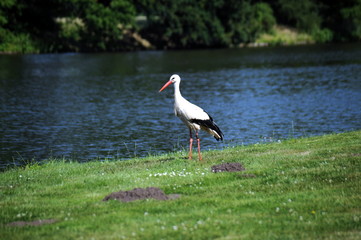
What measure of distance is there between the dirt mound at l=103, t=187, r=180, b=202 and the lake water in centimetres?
1236

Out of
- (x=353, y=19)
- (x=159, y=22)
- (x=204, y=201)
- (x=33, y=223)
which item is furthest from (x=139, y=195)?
(x=353, y=19)

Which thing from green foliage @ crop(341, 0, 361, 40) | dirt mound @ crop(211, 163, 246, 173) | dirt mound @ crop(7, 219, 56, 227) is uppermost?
dirt mound @ crop(7, 219, 56, 227)

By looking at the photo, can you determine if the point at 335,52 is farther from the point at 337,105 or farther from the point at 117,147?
the point at 117,147

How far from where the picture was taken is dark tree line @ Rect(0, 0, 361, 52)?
309ft

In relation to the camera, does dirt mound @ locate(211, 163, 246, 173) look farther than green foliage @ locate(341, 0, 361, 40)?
No

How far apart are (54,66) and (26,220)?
62.9 m

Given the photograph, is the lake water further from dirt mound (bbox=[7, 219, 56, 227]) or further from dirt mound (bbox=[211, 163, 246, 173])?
dirt mound (bbox=[7, 219, 56, 227])

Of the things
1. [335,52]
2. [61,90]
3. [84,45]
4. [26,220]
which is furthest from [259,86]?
[84,45]

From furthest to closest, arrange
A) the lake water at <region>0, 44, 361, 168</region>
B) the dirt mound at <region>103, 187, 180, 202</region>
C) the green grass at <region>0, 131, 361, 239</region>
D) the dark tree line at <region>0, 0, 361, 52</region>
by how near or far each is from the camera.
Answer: the dark tree line at <region>0, 0, 361, 52</region>
the lake water at <region>0, 44, 361, 168</region>
the dirt mound at <region>103, 187, 180, 202</region>
the green grass at <region>0, 131, 361, 239</region>

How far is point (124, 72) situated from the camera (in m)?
66.2

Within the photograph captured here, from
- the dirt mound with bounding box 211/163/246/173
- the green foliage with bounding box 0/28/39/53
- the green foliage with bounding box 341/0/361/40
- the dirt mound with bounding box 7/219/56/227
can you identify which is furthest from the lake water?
the green foliage with bounding box 341/0/361/40

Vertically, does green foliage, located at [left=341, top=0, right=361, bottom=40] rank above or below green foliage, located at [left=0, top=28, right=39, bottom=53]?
above

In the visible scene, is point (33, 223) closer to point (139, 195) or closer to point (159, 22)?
point (139, 195)

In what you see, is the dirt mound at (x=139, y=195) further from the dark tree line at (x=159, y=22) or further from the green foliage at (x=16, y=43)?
the green foliage at (x=16, y=43)
